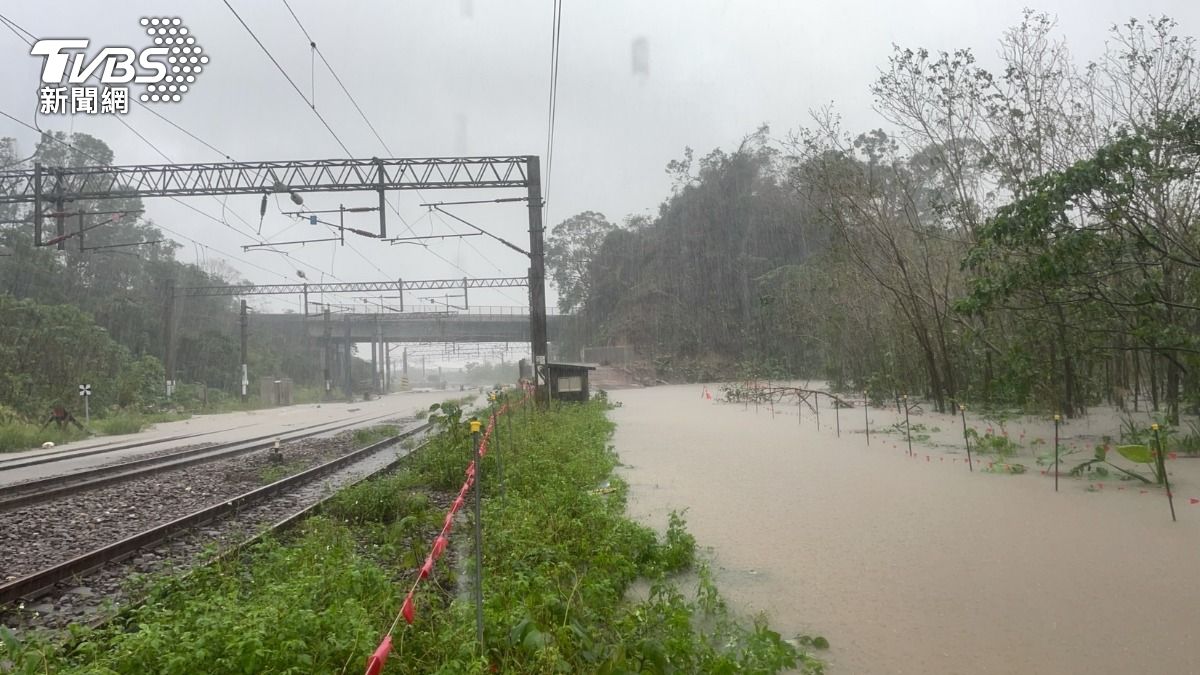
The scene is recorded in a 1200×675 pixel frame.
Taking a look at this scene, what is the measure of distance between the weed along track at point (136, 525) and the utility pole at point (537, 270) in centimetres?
722

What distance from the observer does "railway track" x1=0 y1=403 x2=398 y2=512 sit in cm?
1096

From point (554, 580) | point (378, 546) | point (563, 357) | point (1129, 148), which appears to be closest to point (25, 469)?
point (378, 546)

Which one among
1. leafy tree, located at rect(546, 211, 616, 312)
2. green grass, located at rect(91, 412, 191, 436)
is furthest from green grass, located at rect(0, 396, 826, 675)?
leafy tree, located at rect(546, 211, 616, 312)

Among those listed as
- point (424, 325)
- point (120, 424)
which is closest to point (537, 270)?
point (120, 424)

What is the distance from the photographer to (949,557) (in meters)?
6.54

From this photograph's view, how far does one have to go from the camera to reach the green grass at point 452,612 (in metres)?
3.84

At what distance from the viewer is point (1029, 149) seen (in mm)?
14922

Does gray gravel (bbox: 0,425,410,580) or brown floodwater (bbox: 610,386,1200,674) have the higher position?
brown floodwater (bbox: 610,386,1200,674)

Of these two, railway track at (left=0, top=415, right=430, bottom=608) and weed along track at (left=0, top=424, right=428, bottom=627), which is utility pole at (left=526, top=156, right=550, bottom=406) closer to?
weed along track at (left=0, top=424, right=428, bottom=627)

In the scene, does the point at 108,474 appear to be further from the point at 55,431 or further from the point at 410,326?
the point at 410,326

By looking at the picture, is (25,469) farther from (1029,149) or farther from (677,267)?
(677,267)

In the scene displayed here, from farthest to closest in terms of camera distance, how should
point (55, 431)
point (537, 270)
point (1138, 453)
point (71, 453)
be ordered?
1. point (55, 431)
2. point (537, 270)
3. point (71, 453)
4. point (1138, 453)

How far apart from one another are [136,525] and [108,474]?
5.78m

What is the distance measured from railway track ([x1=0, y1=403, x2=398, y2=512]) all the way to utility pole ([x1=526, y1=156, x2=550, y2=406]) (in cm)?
699
